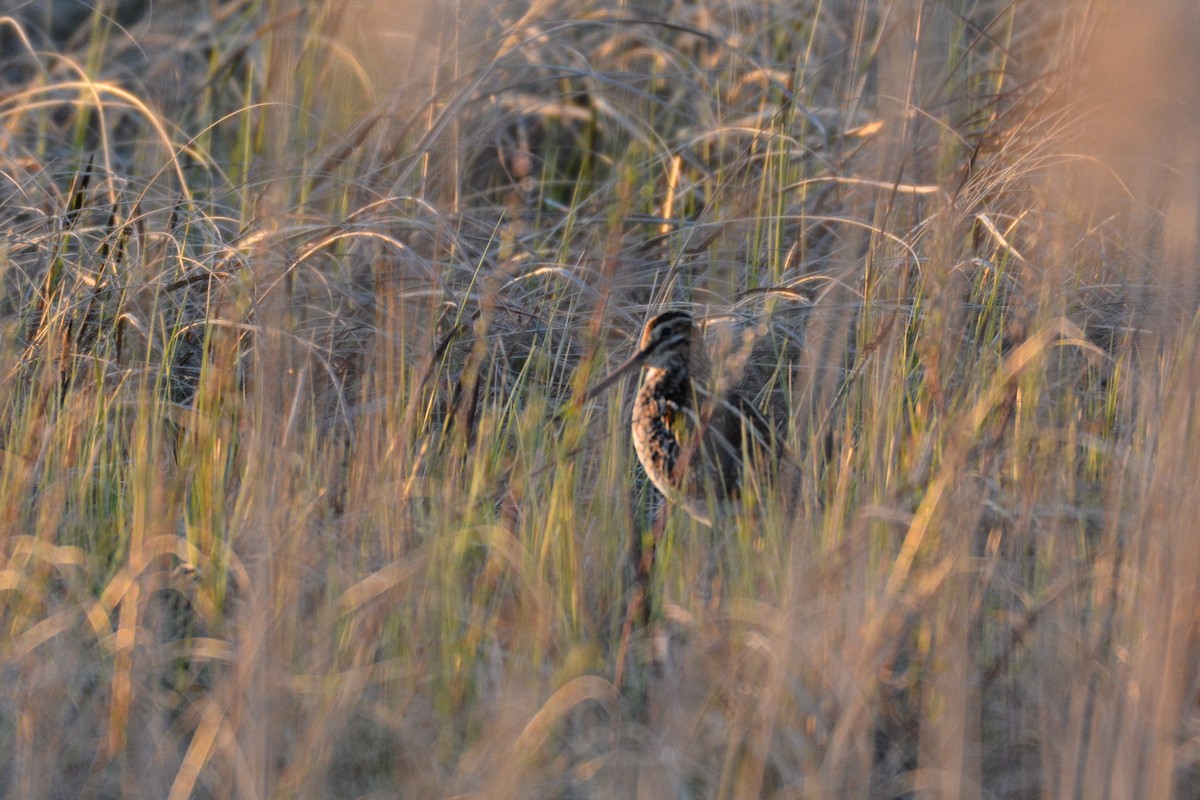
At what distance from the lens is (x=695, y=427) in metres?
3.09

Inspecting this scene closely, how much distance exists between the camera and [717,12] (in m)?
5.51

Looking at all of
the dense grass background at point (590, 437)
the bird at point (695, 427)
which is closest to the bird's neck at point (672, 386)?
the bird at point (695, 427)

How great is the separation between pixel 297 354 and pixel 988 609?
1864mm

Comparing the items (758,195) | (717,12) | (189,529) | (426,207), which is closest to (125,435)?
(189,529)

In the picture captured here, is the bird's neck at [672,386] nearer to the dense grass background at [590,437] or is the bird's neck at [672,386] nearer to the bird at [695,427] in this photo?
the bird at [695,427]

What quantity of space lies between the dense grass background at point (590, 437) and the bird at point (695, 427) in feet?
0.26

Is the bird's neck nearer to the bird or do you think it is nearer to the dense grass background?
the bird

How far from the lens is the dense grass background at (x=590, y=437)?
2238mm

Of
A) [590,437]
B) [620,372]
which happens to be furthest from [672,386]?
[590,437]

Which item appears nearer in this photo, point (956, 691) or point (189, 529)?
point (956, 691)

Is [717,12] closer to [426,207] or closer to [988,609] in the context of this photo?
[426,207]

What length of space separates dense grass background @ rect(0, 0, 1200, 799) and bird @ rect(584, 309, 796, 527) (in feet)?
0.26

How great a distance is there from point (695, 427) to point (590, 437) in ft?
1.75

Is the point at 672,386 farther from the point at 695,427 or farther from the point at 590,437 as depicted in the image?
the point at 590,437
